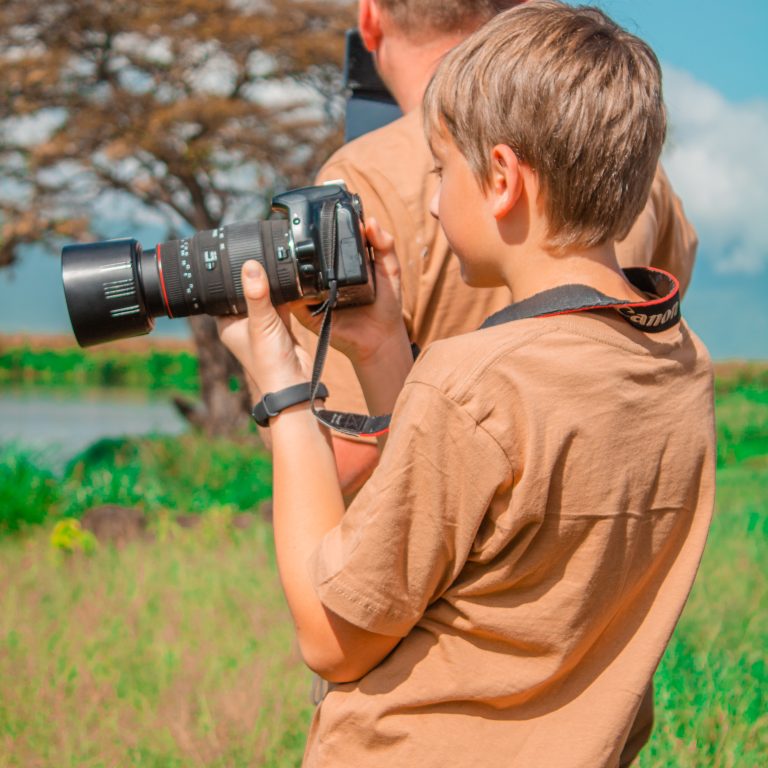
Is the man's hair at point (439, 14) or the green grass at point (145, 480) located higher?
the man's hair at point (439, 14)

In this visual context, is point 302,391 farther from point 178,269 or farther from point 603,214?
point 603,214

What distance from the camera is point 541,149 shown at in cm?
115

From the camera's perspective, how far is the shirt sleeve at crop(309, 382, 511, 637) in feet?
3.42

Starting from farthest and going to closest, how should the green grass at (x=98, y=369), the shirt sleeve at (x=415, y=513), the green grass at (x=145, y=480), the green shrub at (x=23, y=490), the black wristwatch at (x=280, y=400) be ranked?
the green grass at (x=98, y=369) < the green grass at (x=145, y=480) < the green shrub at (x=23, y=490) < the black wristwatch at (x=280, y=400) < the shirt sleeve at (x=415, y=513)

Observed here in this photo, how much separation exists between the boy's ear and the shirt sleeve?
0.85 ft

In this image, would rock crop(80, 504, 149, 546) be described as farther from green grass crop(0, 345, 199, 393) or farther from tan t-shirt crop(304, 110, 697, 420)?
green grass crop(0, 345, 199, 393)

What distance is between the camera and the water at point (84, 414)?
374 inches

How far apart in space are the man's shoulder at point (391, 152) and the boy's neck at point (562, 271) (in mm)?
497

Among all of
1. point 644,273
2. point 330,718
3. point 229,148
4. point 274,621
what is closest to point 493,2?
point 644,273

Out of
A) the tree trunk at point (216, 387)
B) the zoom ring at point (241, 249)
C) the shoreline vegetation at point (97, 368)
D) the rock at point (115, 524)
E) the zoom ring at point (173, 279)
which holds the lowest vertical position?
the shoreline vegetation at point (97, 368)

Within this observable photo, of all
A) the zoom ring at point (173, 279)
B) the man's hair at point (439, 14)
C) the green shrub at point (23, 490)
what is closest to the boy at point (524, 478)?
the zoom ring at point (173, 279)

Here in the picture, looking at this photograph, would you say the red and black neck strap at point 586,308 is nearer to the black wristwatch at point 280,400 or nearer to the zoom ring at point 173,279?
the black wristwatch at point 280,400

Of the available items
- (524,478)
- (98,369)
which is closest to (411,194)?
(524,478)

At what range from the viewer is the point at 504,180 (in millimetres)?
1173
